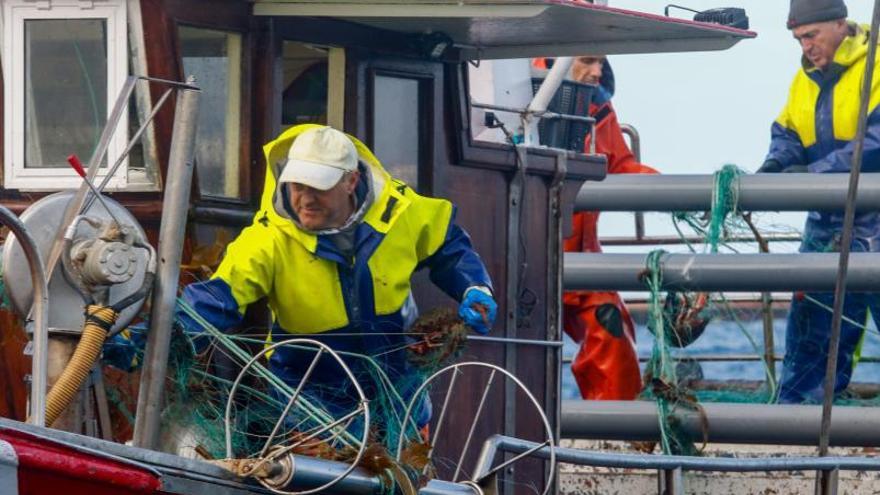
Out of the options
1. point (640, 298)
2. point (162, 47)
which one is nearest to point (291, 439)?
point (162, 47)

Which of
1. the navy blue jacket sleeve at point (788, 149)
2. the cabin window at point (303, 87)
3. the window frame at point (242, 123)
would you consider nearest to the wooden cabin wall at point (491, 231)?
the cabin window at point (303, 87)

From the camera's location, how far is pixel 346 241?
6.95 metres

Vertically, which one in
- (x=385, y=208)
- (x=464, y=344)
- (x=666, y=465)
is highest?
(x=385, y=208)

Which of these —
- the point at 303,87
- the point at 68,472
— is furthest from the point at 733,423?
the point at 68,472

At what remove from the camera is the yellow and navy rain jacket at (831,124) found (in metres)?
10.3

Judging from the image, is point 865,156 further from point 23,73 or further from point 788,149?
point 23,73

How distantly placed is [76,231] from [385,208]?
1376mm

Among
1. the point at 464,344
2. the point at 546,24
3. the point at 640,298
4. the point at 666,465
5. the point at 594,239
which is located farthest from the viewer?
the point at 640,298

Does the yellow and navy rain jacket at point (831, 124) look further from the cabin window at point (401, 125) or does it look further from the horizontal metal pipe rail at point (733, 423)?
the cabin window at point (401, 125)

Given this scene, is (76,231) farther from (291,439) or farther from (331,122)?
(331,122)

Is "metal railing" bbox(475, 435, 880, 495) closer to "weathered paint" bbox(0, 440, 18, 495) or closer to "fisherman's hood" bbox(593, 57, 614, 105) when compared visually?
"weathered paint" bbox(0, 440, 18, 495)

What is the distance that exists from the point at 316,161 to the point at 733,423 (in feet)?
12.6

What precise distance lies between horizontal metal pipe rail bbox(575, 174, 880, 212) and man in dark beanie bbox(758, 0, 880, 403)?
174mm

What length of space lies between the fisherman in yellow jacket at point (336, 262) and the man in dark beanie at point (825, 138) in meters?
3.62
